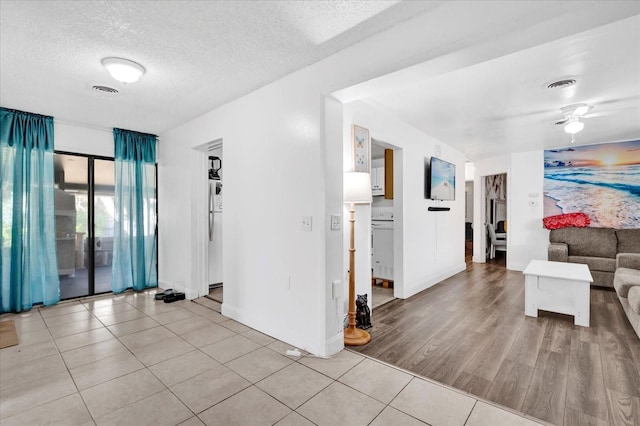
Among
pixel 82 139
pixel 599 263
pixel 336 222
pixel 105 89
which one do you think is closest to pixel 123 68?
pixel 105 89

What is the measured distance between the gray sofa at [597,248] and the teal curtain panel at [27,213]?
7488 millimetres

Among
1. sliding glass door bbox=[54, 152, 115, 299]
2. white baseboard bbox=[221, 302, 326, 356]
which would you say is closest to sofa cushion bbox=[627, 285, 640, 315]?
white baseboard bbox=[221, 302, 326, 356]

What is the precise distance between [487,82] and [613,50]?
869mm

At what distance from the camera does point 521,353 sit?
8.41 feet

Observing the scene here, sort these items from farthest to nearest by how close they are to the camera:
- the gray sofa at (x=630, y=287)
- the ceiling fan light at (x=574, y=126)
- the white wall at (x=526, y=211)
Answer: the white wall at (x=526, y=211) → the ceiling fan light at (x=574, y=126) → the gray sofa at (x=630, y=287)

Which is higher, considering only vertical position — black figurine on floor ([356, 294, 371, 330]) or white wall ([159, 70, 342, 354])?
white wall ([159, 70, 342, 354])

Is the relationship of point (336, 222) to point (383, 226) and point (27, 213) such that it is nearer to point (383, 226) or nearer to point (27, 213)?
point (383, 226)

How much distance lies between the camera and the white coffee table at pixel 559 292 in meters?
3.17

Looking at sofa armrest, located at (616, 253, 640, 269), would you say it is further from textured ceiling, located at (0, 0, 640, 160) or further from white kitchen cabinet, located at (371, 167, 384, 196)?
white kitchen cabinet, located at (371, 167, 384, 196)

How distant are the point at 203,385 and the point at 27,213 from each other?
11.2 ft

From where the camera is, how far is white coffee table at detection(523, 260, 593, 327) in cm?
317

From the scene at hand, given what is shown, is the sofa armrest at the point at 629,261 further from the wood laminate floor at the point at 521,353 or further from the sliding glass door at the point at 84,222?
the sliding glass door at the point at 84,222

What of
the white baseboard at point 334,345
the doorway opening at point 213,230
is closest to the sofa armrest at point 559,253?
the white baseboard at point 334,345

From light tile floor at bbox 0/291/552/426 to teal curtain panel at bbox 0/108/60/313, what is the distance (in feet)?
2.98
